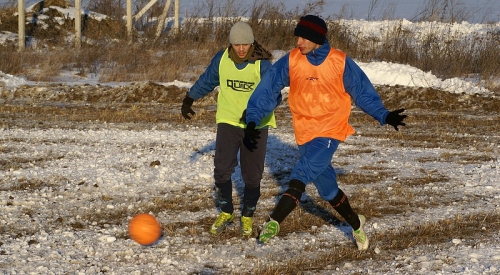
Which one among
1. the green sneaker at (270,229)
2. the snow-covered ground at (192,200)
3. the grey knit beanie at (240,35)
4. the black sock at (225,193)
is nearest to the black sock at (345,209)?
the snow-covered ground at (192,200)

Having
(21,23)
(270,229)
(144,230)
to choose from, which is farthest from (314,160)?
(21,23)

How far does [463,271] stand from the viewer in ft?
19.5

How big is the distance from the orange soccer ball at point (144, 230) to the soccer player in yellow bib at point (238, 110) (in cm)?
53

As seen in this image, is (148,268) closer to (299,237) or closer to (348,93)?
(299,237)

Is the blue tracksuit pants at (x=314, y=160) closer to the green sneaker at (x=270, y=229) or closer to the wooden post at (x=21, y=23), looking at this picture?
the green sneaker at (x=270, y=229)

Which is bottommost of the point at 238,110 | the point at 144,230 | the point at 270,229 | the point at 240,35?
the point at 144,230

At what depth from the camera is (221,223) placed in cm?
715

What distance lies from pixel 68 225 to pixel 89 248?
97cm

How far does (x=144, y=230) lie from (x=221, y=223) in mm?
734

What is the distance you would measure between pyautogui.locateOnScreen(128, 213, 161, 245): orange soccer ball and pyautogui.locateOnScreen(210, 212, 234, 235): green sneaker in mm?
488

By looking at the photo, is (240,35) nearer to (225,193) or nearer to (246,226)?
(225,193)

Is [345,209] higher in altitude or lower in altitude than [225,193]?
higher

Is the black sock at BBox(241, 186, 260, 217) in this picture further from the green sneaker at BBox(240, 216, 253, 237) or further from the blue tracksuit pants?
the blue tracksuit pants

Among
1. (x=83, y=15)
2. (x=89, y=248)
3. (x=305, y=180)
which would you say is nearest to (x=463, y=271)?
(x=305, y=180)
